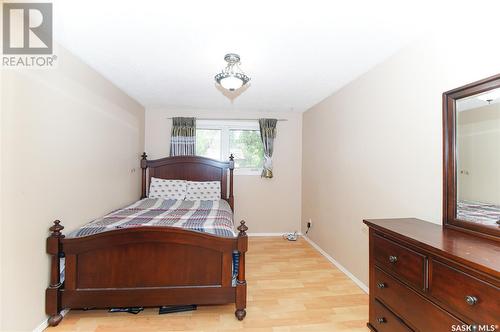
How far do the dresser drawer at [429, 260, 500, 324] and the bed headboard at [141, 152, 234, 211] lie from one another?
303 cm

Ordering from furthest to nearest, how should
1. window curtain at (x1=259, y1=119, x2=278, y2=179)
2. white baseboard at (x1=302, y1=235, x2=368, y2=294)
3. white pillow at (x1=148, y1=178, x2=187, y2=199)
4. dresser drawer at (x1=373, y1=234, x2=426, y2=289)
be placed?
window curtain at (x1=259, y1=119, x2=278, y2=179) < white pillow at (x1=148, y1=178, x2=187, y2=199) < white baseboard at (x1=302, y1=235, x2=368, y2=294) < dresser drawer at (x1=373, y1=234, x2=426, y2=289)

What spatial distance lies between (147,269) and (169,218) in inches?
24.0

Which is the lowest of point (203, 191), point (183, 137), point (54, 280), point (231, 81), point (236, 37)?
point (54, 280)

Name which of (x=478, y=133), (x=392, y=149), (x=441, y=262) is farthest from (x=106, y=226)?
(x=478, y=133)

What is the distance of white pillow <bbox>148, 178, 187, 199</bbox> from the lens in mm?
3791

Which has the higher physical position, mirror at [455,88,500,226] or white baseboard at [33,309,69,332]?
mirror at [455,88,500,226]

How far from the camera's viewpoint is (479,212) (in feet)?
4.65

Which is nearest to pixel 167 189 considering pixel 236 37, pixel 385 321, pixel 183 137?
pixel 183 137

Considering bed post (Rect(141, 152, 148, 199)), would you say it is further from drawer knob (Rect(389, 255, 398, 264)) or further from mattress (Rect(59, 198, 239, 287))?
drawer knob (Rect(389, 255, 398, 264))

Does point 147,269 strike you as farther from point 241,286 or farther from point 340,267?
point 340,267

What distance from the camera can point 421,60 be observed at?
184 cm

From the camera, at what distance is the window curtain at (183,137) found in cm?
409

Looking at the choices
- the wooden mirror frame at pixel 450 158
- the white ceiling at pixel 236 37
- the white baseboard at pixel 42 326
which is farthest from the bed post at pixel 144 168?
the wooden mirror frame at pixel 450 158

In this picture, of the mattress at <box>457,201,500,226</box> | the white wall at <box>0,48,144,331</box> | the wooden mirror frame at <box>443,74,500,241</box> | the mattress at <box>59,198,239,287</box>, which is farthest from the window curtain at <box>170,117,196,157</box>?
the mattress at <box>457,201,500,226</box>
